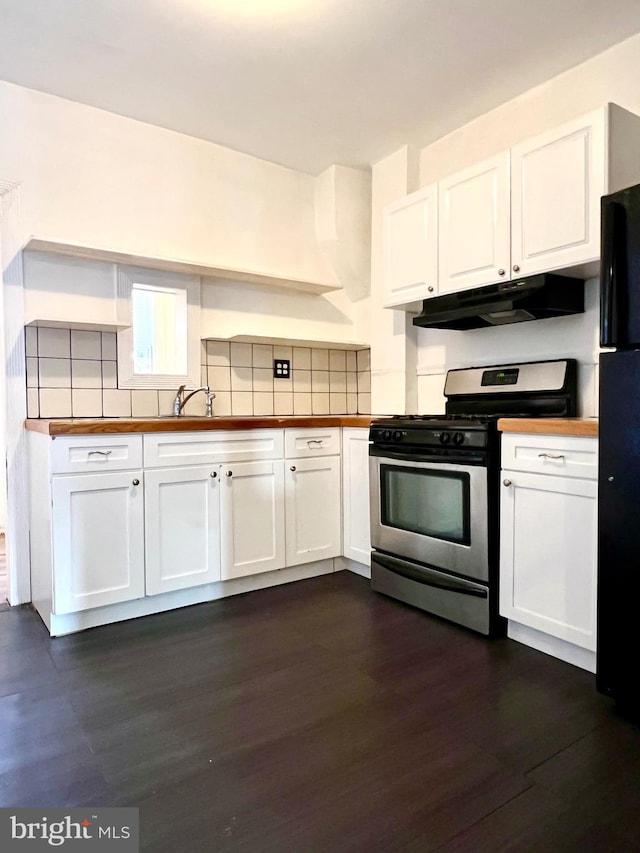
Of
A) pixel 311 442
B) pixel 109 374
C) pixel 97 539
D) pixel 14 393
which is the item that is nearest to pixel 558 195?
pixel 311 442

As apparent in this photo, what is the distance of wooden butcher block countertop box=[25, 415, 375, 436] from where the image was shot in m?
2.21

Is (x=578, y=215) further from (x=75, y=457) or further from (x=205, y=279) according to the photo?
(x=75, y=457)

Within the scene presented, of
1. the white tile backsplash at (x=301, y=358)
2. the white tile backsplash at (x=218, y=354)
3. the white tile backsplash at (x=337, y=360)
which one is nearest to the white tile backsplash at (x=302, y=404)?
the white tile backsplash at (x=301, y=358)

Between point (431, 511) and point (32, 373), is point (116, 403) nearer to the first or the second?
point (32, 373)

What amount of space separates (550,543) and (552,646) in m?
0.40

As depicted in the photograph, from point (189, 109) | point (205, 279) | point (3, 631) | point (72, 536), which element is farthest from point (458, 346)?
point (3, 631)

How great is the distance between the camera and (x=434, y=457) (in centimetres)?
238

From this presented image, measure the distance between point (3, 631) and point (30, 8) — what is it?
8.16 ft

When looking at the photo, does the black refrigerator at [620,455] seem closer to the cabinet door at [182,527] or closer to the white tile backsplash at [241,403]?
the cabinet door at [182,527]

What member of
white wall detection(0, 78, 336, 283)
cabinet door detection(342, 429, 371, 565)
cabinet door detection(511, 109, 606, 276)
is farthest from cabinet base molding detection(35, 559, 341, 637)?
cabinet door detection(511, 109, 606, 276)

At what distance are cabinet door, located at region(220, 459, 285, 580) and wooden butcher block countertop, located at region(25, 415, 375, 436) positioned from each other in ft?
0.67

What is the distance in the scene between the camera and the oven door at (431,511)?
86.5 inches

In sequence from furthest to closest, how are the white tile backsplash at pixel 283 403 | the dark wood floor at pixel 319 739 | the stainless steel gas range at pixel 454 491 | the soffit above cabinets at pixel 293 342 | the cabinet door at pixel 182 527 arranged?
the white tile backsplash at pixel 283 403, the soffit above cabinets at pixel 293 342, the cabinet door at pixel 182 527, the stainless steel gas range at pixel 454 491, the dark wood floor at pixel 319 739

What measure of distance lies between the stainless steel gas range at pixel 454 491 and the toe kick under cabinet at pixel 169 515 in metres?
0.42
